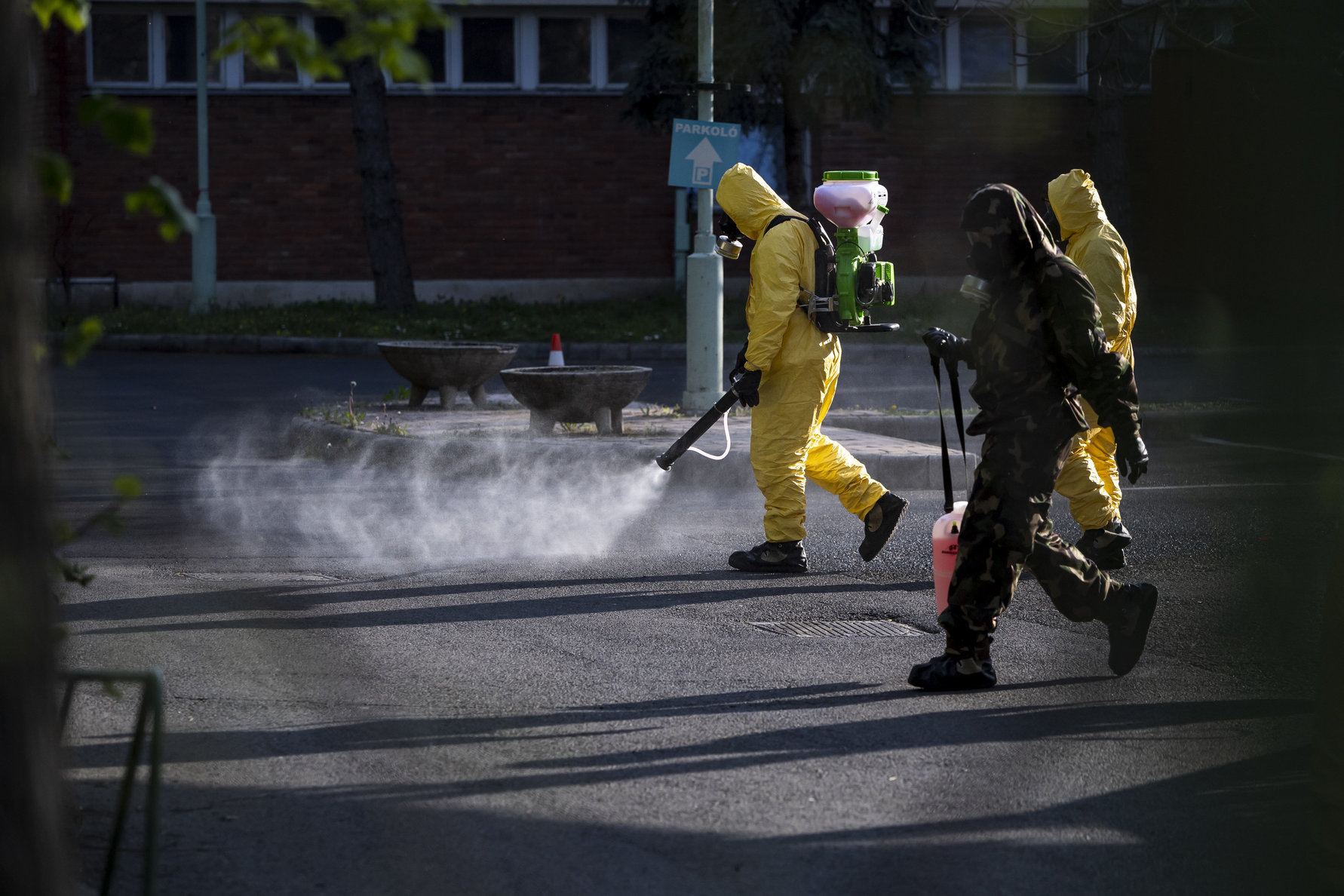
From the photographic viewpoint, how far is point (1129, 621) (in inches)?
204

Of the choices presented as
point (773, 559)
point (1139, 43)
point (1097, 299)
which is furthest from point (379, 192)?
point (1097, 299)

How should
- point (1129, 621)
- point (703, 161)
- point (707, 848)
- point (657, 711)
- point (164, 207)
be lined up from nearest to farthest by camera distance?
point (164, 207) → point (707, 848) → point (657, 711) → point (1129, 621) → point (703, 161)

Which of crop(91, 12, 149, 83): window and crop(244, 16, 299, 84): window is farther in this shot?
crop(91, 12, 149, 83): window

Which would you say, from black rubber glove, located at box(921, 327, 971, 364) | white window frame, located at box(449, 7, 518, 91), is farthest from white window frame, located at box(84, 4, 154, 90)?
black rubber glove, located at box(921, 327, 971, 364)

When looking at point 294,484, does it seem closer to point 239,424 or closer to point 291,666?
point 239,424

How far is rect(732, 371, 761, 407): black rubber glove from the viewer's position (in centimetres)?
680

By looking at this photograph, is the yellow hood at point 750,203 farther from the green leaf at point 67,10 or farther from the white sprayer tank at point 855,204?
the green leaf at point 67,10

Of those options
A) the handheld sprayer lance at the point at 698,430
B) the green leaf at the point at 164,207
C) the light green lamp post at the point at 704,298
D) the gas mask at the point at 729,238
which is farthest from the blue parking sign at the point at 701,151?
the green leaf at the point at 164,207

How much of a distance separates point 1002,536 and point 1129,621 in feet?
2.04

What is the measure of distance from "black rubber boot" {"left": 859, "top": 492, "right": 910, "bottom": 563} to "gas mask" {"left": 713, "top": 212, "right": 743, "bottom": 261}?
4.39 feet

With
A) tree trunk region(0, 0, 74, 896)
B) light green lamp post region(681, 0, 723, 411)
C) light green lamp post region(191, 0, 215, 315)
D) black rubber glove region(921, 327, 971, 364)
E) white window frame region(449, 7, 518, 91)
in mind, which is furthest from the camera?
white window frame region(449, 7, 518, 91)

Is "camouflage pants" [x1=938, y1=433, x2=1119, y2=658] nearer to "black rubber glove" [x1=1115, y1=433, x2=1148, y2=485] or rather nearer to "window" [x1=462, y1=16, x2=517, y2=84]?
"black rubber glove" [x1=1115, y1=433, x2=1148, y2=485]

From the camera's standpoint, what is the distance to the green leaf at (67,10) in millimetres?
2301

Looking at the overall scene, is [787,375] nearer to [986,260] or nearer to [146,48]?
[986,260]
